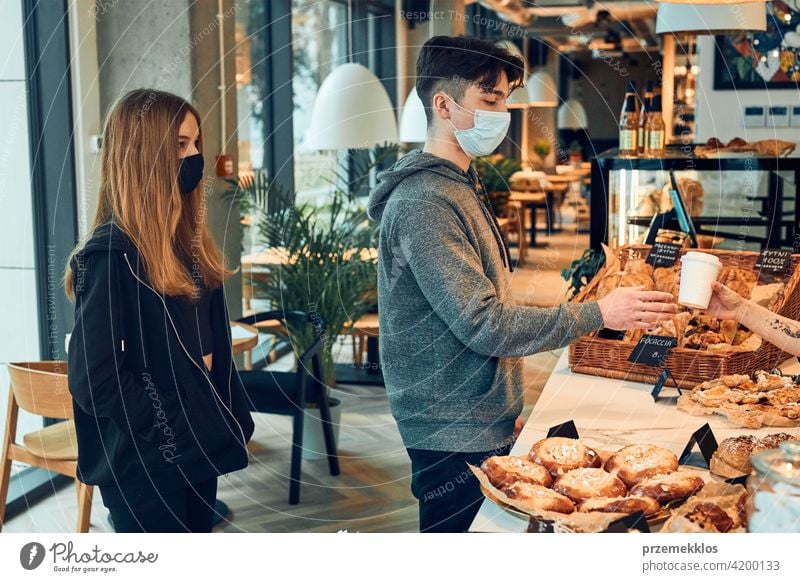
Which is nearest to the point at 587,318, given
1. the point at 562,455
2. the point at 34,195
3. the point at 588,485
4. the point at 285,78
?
the point at 562,455

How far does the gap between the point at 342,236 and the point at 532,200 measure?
20.3 feet

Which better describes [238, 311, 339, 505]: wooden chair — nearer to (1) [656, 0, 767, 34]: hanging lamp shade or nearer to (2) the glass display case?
(2) the glass display case

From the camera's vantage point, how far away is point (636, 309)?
1.87 metres

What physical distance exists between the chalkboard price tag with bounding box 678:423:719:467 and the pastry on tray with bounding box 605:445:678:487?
17cm

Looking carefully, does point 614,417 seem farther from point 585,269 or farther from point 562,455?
point 585,269

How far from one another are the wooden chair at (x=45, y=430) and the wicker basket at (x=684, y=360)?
1449 millimetres

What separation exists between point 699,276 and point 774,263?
2.48 feet

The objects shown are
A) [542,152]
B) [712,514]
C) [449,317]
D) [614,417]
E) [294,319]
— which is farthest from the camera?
[542,152]

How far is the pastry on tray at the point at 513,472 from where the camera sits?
152 centimetres

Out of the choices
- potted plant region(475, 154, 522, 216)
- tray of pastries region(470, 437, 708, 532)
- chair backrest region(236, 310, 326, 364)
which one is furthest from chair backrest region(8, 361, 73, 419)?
potted plant region(475, 154, 522, 216)

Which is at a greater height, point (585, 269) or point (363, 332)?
point (585, 269)

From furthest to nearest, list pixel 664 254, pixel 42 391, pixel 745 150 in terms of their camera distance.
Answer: pixel 745 150 → pixel 42 391 → pixel 664 254

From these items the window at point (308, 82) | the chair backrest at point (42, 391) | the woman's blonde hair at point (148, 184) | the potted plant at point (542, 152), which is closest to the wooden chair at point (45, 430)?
the chair backrest at point (42, 391)
